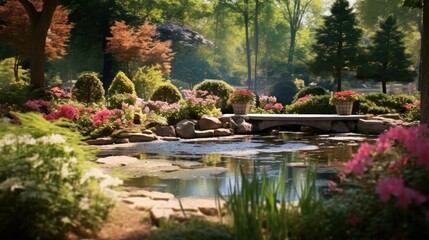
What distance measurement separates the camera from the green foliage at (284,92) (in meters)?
35.7

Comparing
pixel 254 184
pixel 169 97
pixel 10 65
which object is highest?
pixel 10 65

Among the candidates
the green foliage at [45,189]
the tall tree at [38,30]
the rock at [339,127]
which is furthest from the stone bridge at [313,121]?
the green foliage at [45,189]

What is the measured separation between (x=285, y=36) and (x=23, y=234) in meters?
60.4

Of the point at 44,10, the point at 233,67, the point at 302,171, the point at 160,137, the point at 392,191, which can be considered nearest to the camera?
the point at 392,191

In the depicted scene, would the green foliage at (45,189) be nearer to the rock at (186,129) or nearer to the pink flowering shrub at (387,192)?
the pink flowering shrub at (387,192)

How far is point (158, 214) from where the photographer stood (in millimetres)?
5234

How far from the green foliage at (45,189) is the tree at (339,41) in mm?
25263

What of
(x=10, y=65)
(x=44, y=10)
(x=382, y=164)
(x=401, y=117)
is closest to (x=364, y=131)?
(x=401, y=117)

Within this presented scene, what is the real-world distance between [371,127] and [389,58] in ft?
42.0

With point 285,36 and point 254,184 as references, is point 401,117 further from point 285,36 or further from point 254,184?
point 285,36

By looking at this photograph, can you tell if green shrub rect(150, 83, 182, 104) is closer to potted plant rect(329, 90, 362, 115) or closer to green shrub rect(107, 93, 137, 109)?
green shrub rect(107, 93, 137, 109)

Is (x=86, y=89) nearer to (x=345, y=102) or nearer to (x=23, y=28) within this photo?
(x=23, y=28)

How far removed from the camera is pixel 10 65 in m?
30.3

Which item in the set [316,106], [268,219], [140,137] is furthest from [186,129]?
[268,219]
